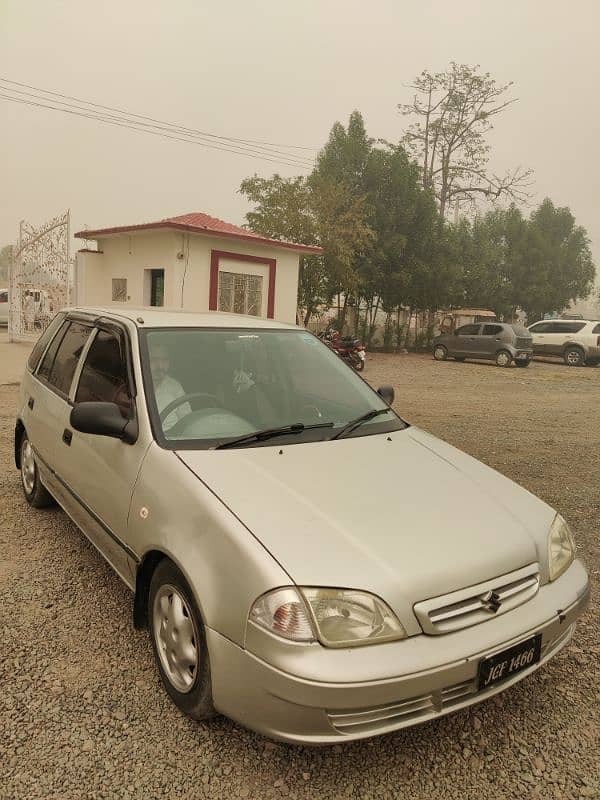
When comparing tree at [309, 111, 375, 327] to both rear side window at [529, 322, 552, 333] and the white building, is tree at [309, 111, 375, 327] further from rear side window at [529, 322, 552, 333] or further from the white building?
rear side window at [529, 322, 552, 333]

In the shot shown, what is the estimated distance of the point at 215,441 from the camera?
9.06ft

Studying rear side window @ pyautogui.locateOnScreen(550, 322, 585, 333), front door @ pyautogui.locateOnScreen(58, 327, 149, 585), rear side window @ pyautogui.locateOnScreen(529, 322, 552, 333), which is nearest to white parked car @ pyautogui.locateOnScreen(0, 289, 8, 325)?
rear side window @ pyautogui.locateOnScreen(529, 322, 552, 333)

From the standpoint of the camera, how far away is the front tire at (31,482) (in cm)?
436

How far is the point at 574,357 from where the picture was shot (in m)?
23.7

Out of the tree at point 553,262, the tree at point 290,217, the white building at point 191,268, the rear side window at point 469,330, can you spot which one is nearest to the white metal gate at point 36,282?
the white building at point 191,268

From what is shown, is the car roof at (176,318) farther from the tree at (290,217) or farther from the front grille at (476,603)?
the tree at (290,217)

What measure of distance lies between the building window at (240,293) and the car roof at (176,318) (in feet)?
46.5

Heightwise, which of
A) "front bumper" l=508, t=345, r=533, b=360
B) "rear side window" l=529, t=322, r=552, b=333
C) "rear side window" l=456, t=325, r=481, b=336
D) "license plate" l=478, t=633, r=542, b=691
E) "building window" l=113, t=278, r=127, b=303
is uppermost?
"building window" l=113, t=278, r=127, b=303

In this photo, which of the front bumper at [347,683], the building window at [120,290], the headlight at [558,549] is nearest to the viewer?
the front bumper at [347,683]

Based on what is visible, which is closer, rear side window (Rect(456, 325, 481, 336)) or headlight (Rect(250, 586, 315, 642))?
headlight (Rect(250, 586, 315, 642))

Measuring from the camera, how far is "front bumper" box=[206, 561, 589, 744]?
1.89 m

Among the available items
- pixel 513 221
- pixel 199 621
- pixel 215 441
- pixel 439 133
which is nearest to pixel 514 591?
pixel 199 621

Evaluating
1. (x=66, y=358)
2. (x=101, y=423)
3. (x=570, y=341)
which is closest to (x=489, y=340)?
(x=570, y=341)

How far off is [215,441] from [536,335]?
80.8ft
